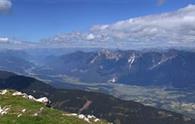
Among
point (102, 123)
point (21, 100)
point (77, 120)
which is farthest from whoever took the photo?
point (21, 100)

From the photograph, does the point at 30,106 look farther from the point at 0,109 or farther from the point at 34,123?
the point at 34,123

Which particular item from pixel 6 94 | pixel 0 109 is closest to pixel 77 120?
pixel 0 109

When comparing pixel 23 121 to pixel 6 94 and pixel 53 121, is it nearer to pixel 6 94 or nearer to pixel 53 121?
pixel 53 121

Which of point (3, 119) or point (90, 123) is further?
point (90, 123)

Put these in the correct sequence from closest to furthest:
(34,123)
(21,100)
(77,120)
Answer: (34,123)
(77,120)
(21,100)

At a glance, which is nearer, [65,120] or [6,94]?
[65,120]

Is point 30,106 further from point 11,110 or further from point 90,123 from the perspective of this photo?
point 90,123

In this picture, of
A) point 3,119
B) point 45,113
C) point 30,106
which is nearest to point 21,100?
point 30,106

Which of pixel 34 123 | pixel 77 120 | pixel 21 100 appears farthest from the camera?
pixel 21 100

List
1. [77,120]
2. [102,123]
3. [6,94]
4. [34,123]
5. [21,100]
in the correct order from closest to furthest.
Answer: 1. [34,123]
2. [77,120]
3. [102,123]
4. [21,100]
5. [6,94]
